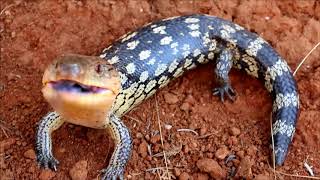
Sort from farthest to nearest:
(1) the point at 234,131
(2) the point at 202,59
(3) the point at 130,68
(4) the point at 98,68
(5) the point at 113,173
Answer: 1. (2) the point at 202,59
2. (1) the point at 234,131
3. (3) the point at 130,68
4. (5) the point at 113,173
5. (4) the point at 98,68

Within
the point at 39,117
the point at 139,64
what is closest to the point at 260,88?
the point at 139,64

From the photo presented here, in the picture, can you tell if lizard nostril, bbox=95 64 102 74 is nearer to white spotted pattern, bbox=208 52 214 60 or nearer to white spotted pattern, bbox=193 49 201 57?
white spotted pattern, bbox=193 49 201 57

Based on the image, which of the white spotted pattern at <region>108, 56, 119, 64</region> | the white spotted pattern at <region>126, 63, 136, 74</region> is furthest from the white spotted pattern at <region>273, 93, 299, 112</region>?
the white spotted pattern at <region>108, 56, 119, 64</region>

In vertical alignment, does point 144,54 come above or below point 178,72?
above

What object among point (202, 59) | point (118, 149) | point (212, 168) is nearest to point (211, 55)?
point (202, 59)

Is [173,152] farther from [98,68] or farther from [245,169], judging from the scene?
[98,68]

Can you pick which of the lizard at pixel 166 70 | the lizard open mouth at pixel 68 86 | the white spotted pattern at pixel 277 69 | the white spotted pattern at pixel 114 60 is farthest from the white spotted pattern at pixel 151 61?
the lizard open mouth at pixel 68 86

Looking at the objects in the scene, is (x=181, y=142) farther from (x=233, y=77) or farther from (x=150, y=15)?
(x=150, y=15)
